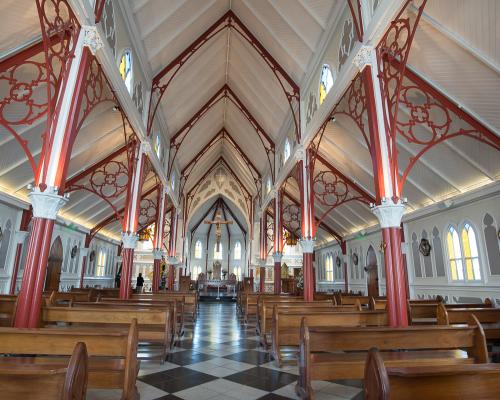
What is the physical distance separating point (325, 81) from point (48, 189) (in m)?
9.63

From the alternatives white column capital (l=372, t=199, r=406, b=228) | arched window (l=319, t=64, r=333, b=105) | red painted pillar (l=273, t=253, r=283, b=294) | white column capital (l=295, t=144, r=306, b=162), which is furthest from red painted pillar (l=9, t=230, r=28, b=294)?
white column capital (l=372, t=199, r=406, b=228)

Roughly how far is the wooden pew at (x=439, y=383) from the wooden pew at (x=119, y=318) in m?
4.56

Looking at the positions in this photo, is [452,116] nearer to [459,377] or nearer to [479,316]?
[479,316]

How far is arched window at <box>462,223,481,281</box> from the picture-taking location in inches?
422

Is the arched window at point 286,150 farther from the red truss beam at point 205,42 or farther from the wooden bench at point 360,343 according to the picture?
the wooden bench at point 360,343

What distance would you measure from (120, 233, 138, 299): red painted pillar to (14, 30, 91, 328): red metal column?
5854mm

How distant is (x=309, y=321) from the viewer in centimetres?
636

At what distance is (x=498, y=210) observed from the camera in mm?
9867

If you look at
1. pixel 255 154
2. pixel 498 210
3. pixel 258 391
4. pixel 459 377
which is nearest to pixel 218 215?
pixel 255 154

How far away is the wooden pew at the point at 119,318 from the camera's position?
19.5 feet

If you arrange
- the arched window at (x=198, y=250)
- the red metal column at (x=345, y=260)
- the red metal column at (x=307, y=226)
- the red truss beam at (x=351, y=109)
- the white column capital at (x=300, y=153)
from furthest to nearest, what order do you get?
the arched window at (x=198, y=250) → the red metal column at (x=345, y=260) → the white column capital at (x=300, y=153) → the red metal column at (x=307, y=226) → the red truss beam at (x=351, y=109)

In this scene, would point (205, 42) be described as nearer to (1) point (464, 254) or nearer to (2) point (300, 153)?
(2) point (300, 153)

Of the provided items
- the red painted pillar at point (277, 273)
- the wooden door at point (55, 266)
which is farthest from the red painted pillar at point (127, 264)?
the red painted pillar at point (277, 273)

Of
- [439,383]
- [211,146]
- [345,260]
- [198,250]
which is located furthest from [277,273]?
[198,250]
